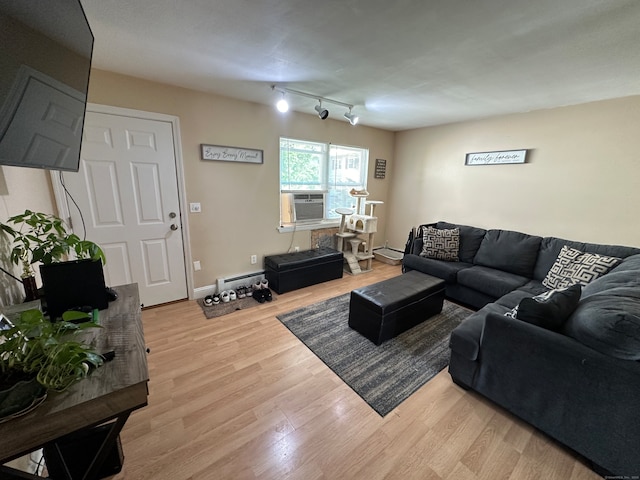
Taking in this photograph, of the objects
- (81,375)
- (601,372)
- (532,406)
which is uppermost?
(81,375)

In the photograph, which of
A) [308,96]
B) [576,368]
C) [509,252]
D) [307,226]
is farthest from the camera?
[307,226]

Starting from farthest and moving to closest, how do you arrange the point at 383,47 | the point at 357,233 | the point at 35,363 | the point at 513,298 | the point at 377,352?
the point at 357,233 < the point at 513,298 < the point at 377,352 < the point at 383,47 < the point at 35,363

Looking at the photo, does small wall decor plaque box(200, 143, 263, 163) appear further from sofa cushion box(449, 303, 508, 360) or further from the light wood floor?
sofa cushion box(449, 303, 508, 360)

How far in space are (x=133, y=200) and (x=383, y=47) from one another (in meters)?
2.58

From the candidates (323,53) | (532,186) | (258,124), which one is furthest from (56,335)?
(532,186)

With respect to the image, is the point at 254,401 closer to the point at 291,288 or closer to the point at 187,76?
the point at 291,288

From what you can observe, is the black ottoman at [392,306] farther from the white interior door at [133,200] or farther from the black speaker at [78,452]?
the white interior door at [133,200]

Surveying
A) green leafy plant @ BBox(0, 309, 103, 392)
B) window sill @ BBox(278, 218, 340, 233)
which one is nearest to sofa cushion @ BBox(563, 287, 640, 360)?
green leafy plant @ BBox(0, 309, 103, 392)

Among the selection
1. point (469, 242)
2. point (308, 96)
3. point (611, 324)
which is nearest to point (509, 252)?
point (469, 242)

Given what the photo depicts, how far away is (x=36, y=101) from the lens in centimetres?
81

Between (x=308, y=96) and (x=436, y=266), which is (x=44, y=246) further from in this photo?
(x=436, y=266)

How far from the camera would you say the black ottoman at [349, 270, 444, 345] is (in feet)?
7.20

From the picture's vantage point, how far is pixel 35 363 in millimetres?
731

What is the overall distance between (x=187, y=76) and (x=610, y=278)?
3732 millimetres
